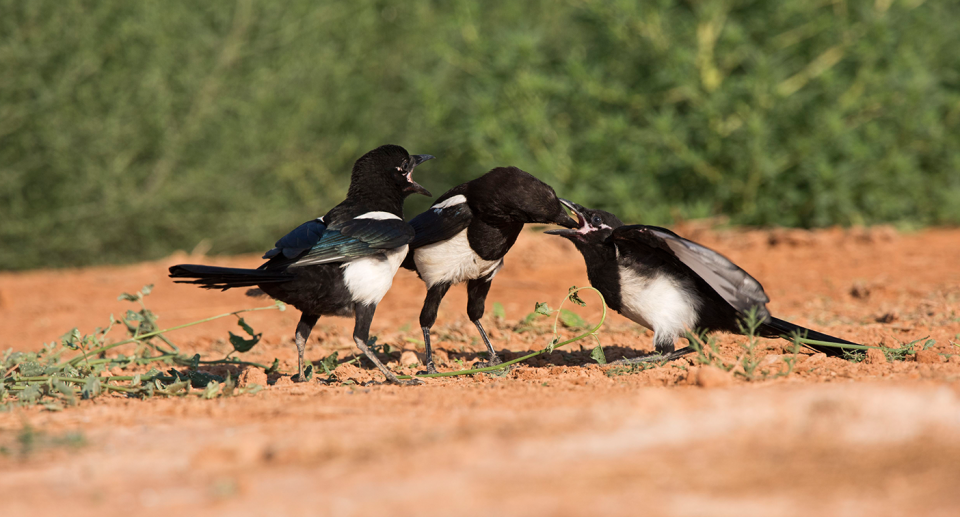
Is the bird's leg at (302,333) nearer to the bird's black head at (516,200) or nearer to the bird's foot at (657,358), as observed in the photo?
the bird's black head at (516,200)

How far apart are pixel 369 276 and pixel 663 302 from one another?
156cm

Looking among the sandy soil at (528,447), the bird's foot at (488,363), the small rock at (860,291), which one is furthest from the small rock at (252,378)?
the small rock at (860,291)

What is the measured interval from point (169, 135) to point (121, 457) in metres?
8.21

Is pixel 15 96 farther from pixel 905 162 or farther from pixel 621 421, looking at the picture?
pixel 905 162

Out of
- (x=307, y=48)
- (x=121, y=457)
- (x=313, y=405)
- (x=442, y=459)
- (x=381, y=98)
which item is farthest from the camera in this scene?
(x=381, y=98)

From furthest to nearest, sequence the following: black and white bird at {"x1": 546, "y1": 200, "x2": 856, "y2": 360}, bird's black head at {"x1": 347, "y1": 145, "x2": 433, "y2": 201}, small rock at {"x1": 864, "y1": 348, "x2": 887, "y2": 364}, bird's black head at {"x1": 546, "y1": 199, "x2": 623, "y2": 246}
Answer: bird's black head at {"x1": 347, "y1": 145, "x2": 433, "y2": 201}
bird's black head at {"x1": 546, "y1": 199, "x2": 623, "y2": 246}
black and white bird at {"x1": 546, "y1": 200, "x2": 856, "y2": 360}
small rock at {"x1": 864, "y1": 348, "x2": 887, "y2": 364}

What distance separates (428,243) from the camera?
4.80 meters

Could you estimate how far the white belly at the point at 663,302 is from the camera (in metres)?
4.44

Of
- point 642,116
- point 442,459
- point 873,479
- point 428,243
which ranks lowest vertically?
point 873,479

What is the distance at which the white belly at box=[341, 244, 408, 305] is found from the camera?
448cm

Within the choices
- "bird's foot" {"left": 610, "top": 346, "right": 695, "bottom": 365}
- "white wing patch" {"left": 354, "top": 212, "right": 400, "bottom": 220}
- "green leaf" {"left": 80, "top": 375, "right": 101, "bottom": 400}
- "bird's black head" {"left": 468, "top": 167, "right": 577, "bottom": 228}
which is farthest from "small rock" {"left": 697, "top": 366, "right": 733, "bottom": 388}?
"green leaf" {"left": 80, "top": 375, "right": 101, "bottom": 400}

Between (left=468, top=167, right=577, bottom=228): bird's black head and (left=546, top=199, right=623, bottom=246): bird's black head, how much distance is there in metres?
0.06

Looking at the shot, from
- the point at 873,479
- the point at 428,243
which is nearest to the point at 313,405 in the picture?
the point at 428,243

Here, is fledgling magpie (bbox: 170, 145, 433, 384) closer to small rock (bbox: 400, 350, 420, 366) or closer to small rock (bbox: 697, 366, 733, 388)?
small rock (bbox: 400, 350, 420, 366)
